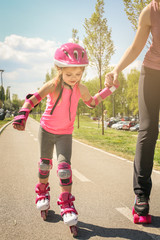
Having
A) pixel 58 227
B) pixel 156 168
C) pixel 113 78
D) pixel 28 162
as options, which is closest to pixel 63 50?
pixel 113 78

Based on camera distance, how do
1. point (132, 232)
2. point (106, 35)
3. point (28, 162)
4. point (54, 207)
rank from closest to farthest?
point (132, 232), point (54, 207), point (28, 162), point (106, 35)

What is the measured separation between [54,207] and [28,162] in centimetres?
360

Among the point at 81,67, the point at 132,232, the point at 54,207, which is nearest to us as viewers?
the point at 132,232

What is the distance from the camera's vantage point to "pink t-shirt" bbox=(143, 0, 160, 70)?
258cm

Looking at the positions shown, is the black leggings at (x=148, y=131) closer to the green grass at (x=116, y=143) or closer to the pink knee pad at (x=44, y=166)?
the pink knee pad at (x=44, y=166)

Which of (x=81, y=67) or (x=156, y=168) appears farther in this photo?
(x=156, y=168)

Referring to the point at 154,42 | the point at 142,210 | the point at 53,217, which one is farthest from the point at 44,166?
the point at 154,42

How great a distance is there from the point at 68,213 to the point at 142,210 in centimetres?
71

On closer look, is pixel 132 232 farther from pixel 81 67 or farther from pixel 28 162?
pixel 28 162

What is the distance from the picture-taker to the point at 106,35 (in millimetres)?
16234

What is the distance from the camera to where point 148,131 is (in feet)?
8.68

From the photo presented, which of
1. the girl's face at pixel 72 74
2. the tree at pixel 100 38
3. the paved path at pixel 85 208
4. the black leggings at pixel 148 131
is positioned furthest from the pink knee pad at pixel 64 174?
the tree at pixel 100 38

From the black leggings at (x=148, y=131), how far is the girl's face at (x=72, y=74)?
66cm

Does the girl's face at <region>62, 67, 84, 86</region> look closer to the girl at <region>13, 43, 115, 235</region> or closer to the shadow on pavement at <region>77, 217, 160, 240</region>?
the girl at <region>13, 43, 115, 235</region>
